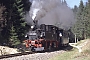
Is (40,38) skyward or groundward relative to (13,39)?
skyward

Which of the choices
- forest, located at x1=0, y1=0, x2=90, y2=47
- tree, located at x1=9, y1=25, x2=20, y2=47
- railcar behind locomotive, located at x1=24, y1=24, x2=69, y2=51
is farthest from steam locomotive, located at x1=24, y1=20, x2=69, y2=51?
forest, located at x1=0, y1=0, x2=90, y2=47

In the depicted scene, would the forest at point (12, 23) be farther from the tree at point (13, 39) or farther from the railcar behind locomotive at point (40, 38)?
the railcar behind locomotive at point (40, 38)

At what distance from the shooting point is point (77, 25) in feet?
273

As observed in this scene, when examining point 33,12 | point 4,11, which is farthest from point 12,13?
point 33,12

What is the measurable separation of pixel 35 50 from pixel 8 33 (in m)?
5.36

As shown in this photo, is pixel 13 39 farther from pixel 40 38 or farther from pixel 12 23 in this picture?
pixel 40 38

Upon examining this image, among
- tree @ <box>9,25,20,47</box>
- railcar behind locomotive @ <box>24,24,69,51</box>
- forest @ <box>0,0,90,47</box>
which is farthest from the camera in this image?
forest @ <box>0,0,90,47</box>

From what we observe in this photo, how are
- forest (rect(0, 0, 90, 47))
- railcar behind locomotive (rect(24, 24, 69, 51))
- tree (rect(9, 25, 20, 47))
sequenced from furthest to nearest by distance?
1. forest (rect(0, 0, 90, 47))
2. tree (rect(9, 25, 20, 47))
3. railcar behind locomotive (rect(24, 24, 69, 51))

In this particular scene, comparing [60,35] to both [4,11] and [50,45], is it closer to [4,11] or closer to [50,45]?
[50,45]

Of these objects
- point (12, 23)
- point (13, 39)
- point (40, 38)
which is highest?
point (12, 23)

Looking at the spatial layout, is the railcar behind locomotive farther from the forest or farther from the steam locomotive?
the forest

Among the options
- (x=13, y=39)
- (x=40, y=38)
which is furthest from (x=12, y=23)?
(x=40, y=38)

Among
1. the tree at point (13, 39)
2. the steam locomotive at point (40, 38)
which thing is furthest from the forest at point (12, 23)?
the steam locomotive at point (40, 38)

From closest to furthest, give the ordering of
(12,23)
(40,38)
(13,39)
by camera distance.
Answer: (40,38) < (13,39) < (12,23)
